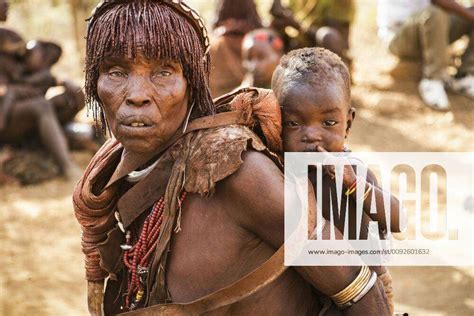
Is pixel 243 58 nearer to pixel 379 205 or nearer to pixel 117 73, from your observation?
pixel 379 205

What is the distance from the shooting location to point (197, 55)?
2.08 metres

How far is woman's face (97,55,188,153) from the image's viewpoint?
200 centimetres

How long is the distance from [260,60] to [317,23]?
6.14 feet

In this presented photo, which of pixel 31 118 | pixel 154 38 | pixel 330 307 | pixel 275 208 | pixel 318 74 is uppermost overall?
pixel 154 38

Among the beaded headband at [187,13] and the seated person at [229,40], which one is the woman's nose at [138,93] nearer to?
the beaded headband at [187,13]

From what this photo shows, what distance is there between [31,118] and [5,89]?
15.5 inches

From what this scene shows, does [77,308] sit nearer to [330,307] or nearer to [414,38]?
[330,307]

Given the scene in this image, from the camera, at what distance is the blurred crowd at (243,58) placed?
24.1 ft

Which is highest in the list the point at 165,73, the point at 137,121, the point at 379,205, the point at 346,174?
the point at 165,73

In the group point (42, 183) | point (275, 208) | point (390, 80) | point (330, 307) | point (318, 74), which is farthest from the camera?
point (390, 80)

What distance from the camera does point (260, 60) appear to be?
7.09 metres

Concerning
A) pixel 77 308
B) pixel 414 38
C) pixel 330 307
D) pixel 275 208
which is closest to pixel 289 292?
pixel 330 307

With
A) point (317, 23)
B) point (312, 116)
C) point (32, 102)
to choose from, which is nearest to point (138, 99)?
point (312, 116)

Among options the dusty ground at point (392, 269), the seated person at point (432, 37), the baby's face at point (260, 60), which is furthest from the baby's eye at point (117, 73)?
the seated person at point (432, 37)
